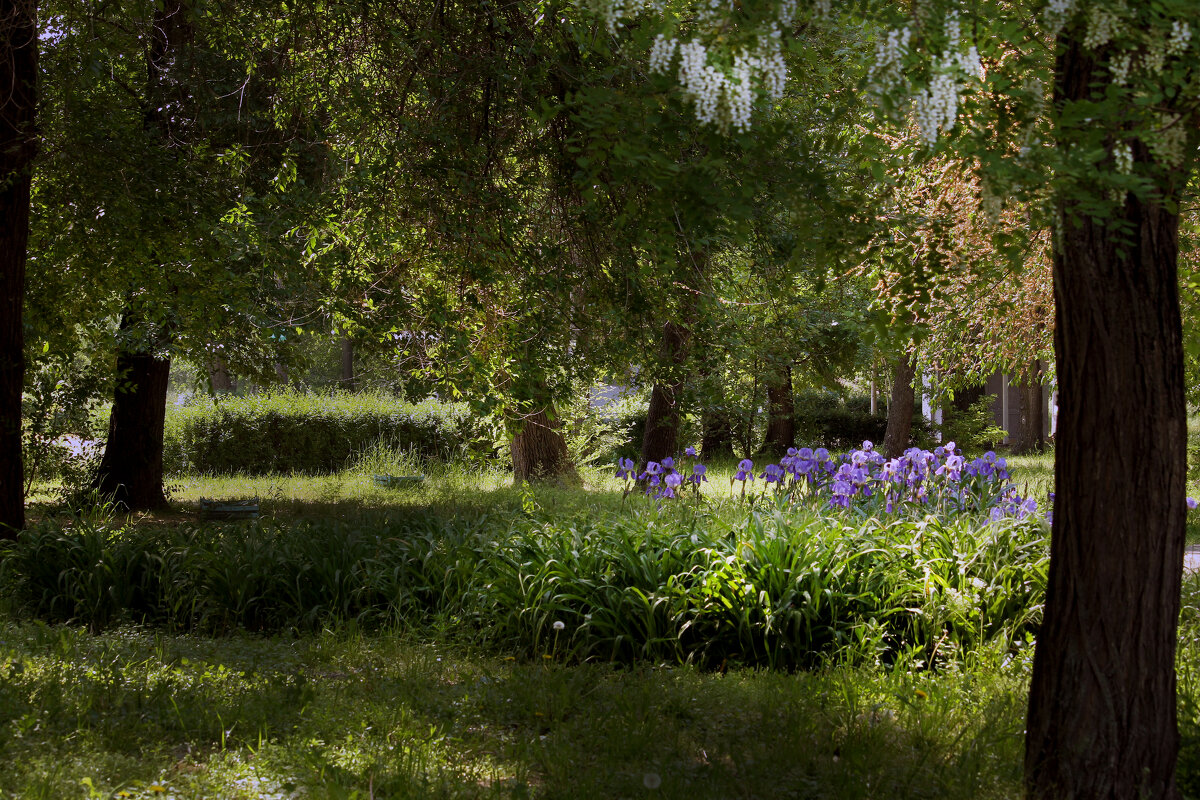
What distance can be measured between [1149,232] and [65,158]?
724cm

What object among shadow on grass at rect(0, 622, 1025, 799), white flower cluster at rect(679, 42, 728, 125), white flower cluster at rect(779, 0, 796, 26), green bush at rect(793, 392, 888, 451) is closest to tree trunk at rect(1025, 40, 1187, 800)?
shadow on grass at rect(0, 622, 1025, 799)

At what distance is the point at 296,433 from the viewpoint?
16.7 metres

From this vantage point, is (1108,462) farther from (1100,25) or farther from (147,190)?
(147,190)

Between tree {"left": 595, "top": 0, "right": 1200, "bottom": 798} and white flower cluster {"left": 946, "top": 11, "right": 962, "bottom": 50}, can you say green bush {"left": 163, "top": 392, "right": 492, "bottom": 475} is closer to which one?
tree {"left": 595, "top": 0, "right": 1200, "bottom": 798}

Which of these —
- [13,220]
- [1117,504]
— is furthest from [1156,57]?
[13,220]

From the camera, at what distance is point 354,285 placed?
23.2ft

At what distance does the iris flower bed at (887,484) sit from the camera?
6.41 metres

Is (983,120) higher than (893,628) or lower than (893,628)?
higher

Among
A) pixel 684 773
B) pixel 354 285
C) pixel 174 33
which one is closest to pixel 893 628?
pixel 684 773

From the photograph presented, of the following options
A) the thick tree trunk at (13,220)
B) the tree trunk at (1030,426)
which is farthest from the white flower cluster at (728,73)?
the tree trunk at (1030,426)

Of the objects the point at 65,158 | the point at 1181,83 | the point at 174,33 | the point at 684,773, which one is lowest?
the point at 684,773

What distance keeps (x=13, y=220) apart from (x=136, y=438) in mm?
4226

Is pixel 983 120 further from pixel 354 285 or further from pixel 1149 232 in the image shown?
pixel 354 285

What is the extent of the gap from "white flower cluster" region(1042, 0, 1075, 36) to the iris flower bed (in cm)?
393
